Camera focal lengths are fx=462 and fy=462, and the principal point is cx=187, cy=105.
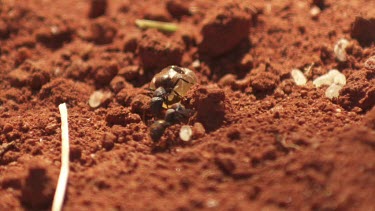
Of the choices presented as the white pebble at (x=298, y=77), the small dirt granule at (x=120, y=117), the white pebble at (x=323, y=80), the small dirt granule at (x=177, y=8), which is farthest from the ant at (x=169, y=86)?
the small dirt granule at (x=177, y=8)

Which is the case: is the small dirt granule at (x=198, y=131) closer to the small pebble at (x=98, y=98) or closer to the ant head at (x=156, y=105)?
the ant head at (x=156, y=105)

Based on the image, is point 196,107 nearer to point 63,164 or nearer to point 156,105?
point 156,105

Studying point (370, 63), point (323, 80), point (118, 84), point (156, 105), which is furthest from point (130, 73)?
point (370, 63)

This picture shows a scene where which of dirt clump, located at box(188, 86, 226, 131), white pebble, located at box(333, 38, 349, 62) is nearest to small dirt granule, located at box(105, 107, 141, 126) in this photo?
dirt clump, located at box(188, 86, 226, 131)

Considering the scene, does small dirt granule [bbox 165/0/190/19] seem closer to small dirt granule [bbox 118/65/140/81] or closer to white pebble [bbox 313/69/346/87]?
small dirt granule [bbox 118/65/140/81]

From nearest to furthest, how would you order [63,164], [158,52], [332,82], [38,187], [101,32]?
[38,187] < [63,164] < [332,82] < [158,52] < [101,32]

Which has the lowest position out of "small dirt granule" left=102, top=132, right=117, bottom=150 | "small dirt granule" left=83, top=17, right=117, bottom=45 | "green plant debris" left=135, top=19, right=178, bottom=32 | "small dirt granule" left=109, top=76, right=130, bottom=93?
"small dirt granule" left=102, top=132, right=117, bottom=150

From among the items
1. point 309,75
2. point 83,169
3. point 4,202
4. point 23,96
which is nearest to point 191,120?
point 83,169
